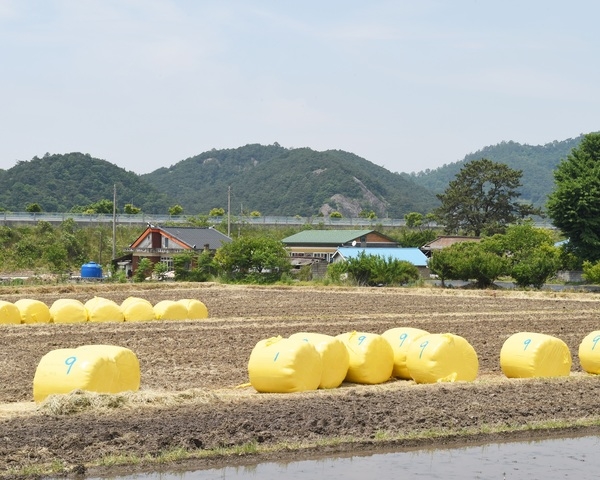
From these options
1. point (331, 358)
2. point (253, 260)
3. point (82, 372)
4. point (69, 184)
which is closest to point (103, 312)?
point (331, 358)

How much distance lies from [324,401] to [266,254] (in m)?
47.1

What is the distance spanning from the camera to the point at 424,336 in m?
18.0

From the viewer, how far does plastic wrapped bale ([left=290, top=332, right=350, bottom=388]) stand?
16625mm

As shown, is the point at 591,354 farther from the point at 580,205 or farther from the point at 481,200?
the point at 481,200

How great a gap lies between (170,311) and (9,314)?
17.6 feet

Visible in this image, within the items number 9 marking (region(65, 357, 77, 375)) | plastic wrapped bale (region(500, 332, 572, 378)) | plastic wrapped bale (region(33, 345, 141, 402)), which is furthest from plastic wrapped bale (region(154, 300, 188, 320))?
number 9 marking (region(65, 357, 77, 375))

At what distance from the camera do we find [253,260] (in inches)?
2442

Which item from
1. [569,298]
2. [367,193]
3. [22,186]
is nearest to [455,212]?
[569,298]

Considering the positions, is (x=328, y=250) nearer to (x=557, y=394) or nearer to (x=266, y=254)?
(x=266, y=254)

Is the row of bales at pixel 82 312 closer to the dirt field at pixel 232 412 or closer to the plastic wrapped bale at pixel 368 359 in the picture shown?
the dirt field at pixel 232 412

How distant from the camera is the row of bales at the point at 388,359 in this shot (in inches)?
630

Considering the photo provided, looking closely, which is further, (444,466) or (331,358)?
(331,358)

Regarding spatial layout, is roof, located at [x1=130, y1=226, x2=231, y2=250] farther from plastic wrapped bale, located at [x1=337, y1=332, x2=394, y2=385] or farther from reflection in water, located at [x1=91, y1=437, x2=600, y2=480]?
reflection in water, located at [x1=91, y1=437, x2=600, y2=480]

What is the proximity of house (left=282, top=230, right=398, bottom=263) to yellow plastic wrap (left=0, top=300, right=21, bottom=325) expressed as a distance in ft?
178
